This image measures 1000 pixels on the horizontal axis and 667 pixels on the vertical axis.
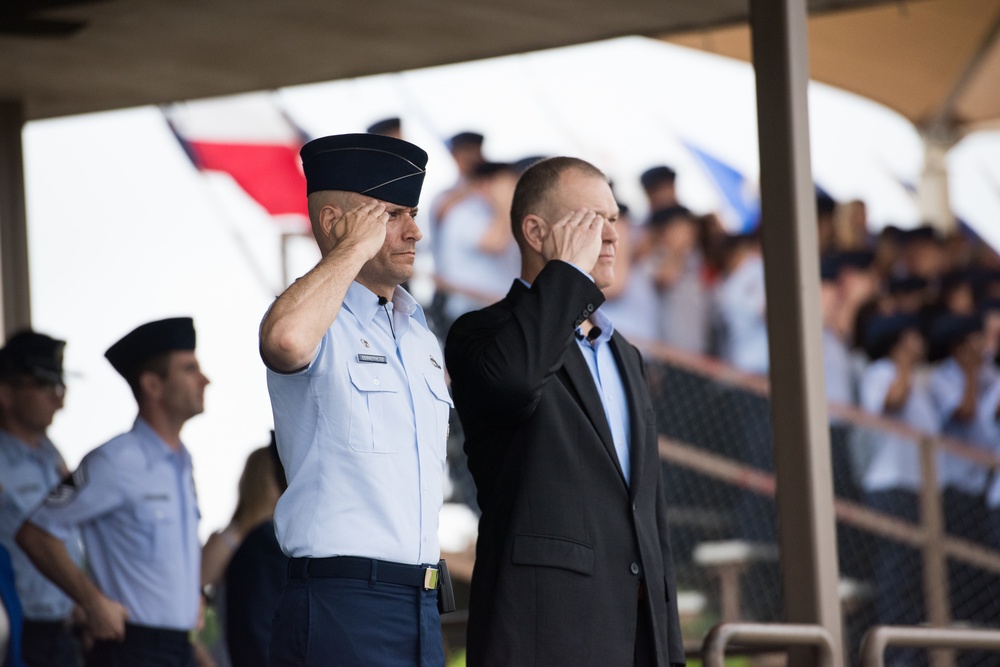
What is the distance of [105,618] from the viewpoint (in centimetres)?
425

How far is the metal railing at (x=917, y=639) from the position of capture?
3.57 m

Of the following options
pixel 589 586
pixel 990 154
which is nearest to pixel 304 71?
pixel 589 586

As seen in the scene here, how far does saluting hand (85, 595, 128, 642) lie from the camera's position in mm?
4242

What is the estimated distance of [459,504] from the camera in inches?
262

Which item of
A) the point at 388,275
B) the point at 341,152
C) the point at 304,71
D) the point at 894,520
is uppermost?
the point at 304,71

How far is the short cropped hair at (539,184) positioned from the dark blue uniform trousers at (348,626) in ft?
3.27

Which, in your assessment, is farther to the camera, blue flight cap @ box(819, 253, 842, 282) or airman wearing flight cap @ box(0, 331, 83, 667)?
blue flight cap @ box(819, 253, 842, 282)

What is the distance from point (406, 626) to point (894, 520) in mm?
4663

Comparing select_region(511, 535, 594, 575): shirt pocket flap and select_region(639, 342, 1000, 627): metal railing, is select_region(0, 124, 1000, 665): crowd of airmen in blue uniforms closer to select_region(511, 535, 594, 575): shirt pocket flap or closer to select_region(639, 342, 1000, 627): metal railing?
select_region(639, 342, 1000, 627): metal railing

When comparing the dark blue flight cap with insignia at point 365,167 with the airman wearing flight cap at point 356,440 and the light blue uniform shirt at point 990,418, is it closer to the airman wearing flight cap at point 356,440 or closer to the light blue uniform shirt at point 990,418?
the airman wearing flight cap at point 356,440

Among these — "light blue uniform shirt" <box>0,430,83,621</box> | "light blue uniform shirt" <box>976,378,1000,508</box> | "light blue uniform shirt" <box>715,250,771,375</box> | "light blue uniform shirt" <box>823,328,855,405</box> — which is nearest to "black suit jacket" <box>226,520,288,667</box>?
"light blue uniform shirt" <box>0,430,83,621</box>

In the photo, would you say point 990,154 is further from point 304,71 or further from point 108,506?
point 108,506

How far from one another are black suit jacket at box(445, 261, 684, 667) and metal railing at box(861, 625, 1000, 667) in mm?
702

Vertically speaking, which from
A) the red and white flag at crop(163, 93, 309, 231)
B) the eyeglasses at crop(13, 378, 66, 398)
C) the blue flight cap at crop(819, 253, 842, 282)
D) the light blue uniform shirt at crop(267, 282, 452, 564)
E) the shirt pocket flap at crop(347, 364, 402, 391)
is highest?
the red and white flag at crop(163, 93, 309, 231)
